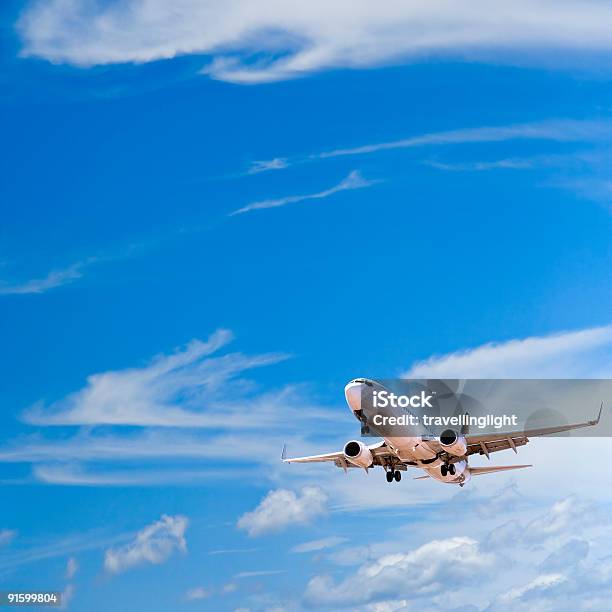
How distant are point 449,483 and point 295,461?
20475 mm

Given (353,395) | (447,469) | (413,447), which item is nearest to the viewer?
(353,395)

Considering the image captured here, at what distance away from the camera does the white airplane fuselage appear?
122438mm

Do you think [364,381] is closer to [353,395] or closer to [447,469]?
[353,395]

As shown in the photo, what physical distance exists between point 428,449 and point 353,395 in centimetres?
1399

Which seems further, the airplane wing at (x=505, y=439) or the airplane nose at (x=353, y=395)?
the airplane wing at (x=505, y=439)

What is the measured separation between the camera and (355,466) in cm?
14300

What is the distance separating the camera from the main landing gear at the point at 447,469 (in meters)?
136

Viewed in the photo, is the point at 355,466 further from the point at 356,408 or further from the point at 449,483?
the point at 356,408

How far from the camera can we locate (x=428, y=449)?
5172 inches

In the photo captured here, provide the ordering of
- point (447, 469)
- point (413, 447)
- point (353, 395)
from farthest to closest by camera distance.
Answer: point (447, 469), point (413, 447), point (353, 395)

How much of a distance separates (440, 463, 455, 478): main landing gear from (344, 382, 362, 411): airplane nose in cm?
1827

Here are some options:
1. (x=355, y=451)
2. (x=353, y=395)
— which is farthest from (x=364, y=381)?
(x=355, y=451)

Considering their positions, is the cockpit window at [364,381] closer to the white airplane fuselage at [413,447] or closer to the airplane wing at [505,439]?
the white airplane fuselage at [413,447]

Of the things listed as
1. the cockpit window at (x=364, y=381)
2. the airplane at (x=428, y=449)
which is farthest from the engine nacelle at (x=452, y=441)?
the cockpit window at (x=364, y=381)
